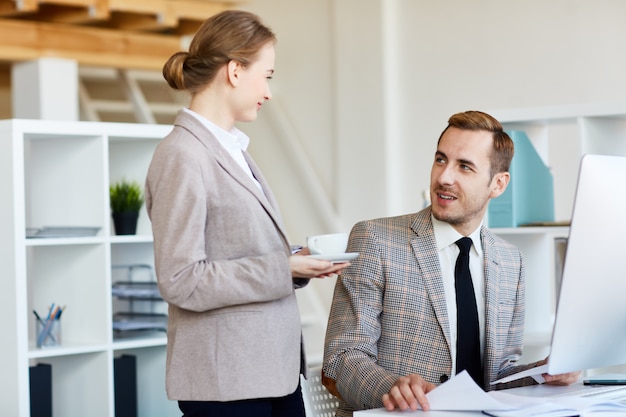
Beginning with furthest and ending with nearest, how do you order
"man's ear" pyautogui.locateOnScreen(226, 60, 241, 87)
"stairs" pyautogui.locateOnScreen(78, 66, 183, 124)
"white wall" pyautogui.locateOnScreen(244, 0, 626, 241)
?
"stairs" pyautogui.locateOnScreen(78, 66, 183, 124) → "white wall" pyautogui.locateOnScreen(244, 0, 626, 241) → "man's ear" pyautogui.locateOnScreen(226, 60, 241, 87)

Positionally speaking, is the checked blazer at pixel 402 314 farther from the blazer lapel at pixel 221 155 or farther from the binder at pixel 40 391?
the binder at pixel 40 391

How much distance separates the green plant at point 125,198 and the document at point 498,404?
2063mm

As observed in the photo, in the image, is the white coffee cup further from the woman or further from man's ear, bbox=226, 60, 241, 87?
man's ear, bbox=226, 60, 241, 87

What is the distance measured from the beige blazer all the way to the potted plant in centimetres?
172

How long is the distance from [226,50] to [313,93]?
4.39 m

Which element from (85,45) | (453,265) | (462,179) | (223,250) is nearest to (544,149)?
(462,179)

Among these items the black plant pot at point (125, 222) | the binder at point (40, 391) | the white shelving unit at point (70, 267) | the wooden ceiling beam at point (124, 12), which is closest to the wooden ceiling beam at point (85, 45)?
the wooden ceiling beam at point (124, 12)

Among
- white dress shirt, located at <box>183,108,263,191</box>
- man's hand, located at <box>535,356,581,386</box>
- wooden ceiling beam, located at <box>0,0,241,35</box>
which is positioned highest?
wooden ceiling beam, located at <box>0,0,241,35</box>

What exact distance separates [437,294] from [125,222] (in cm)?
176

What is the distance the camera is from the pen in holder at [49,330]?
344 cm

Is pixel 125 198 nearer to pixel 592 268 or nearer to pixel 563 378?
pixel 563 378

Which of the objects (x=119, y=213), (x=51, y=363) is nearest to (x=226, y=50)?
(x=119, y=213)

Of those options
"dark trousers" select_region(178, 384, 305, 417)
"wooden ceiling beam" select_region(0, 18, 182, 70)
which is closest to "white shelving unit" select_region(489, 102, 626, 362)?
"dark trousers" select_region(178, 384, 305, 417)

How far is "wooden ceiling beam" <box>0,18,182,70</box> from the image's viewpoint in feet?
17.2
